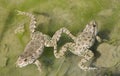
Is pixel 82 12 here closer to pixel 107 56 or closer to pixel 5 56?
pixel 107 56

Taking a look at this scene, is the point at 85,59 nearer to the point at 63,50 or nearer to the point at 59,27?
the point at 63,50

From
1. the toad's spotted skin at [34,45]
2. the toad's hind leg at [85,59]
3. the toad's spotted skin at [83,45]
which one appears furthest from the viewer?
the toad's spotted skin at [83,45]

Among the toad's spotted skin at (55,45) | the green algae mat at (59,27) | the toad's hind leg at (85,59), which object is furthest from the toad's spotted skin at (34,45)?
the toad's hind leg at (85,59)

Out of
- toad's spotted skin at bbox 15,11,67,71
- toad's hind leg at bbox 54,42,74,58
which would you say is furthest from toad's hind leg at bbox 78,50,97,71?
→ toad's spotted skin at bbox 15,11,67,71

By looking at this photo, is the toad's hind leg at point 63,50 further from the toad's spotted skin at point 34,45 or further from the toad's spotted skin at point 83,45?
the toad's spotted skin at point 34,45

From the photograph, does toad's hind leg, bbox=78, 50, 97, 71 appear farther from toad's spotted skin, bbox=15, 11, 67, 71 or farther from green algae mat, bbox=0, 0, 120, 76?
toad's spotted skin, bbox=15, 11, 67, 71

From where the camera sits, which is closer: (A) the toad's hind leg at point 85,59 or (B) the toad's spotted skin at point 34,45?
(B) the toad's spotted skin at point 34,45

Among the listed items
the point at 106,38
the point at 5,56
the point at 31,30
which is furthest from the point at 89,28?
the point at 5,56
